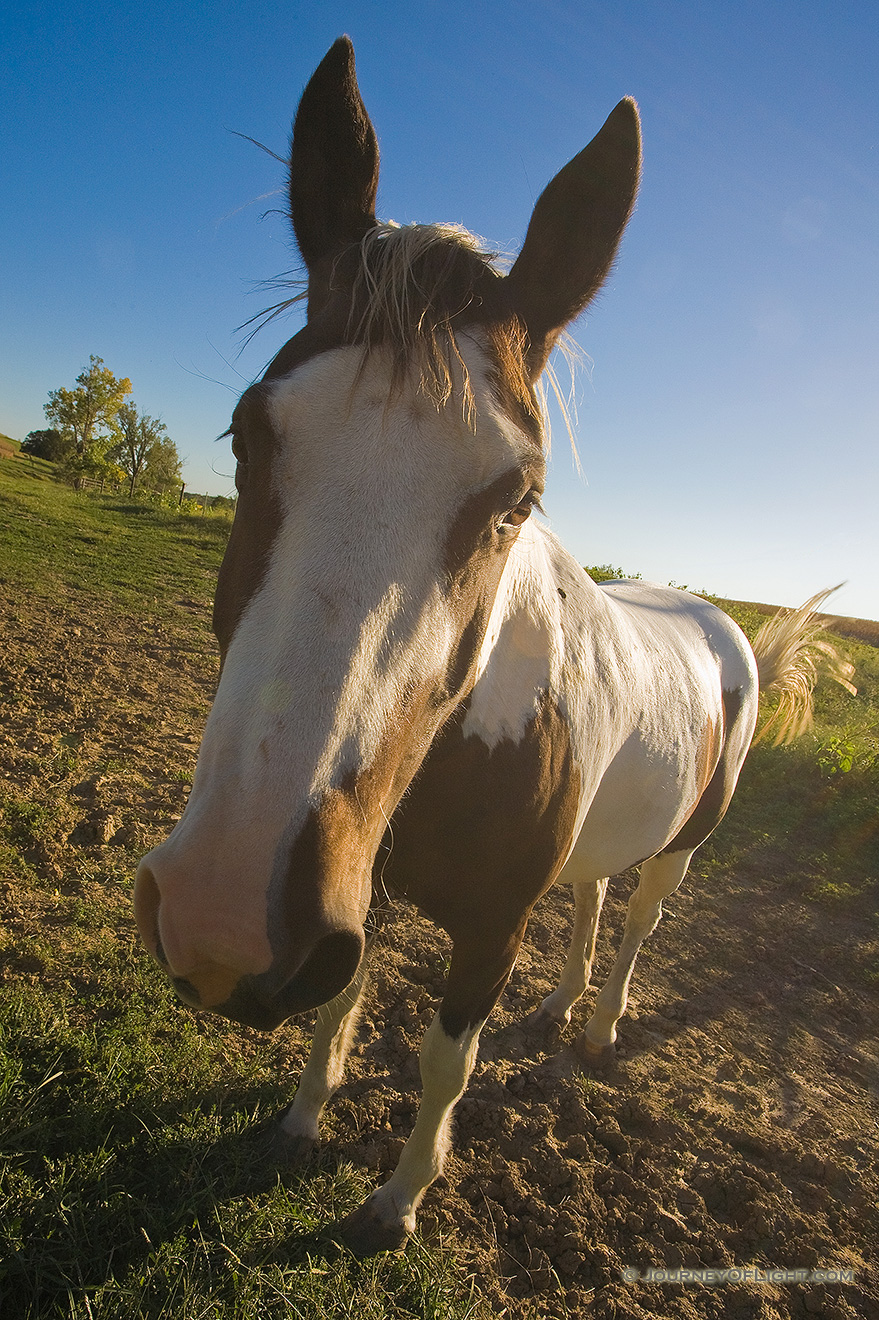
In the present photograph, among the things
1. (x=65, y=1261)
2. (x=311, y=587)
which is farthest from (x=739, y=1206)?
(x=311, y=587)

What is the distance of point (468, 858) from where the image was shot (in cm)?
177

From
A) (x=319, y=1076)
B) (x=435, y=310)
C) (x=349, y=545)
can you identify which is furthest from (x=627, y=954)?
(x=435, y=310)

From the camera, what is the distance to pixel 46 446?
189ft

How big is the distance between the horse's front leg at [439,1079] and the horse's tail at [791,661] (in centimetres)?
363

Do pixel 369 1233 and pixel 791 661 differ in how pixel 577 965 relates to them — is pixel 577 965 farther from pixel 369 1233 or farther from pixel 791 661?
pixel 791 661

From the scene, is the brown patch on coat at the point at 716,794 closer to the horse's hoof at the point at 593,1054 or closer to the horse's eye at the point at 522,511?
the horse's hoof at the point at 593,1054

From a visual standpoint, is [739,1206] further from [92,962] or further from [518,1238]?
[92,962]

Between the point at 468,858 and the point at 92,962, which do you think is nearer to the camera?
the point at 468,858

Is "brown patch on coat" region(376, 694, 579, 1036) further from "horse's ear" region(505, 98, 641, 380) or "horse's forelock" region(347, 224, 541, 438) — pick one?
"horse's ear" region(505, 98, 641, 380)

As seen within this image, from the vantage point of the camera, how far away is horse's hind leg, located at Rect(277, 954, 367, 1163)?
2.24 m

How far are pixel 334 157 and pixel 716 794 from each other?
3.56 m

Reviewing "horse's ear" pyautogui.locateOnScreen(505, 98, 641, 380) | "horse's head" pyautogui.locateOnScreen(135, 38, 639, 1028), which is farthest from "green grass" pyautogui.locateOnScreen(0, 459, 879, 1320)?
"horse's ear" pyautogui.locateOnScreen(505, 98, 641, 380)

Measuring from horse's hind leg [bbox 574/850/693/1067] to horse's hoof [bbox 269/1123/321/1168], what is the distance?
1.55 metres

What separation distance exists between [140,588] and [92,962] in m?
7.62
